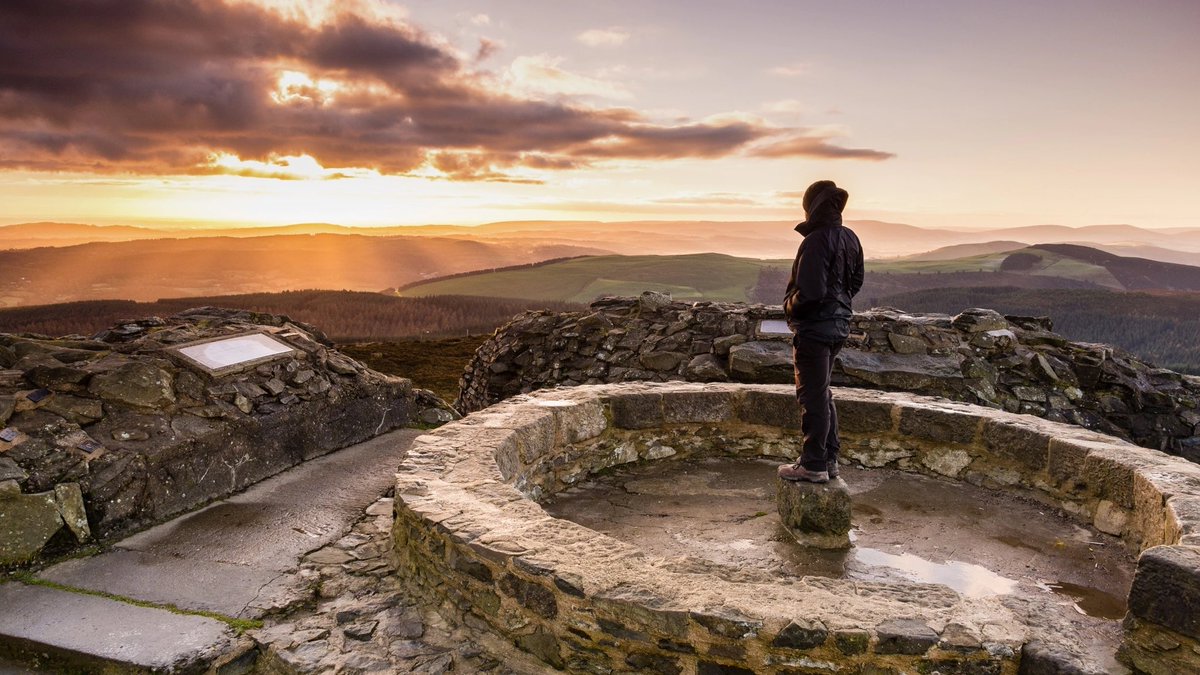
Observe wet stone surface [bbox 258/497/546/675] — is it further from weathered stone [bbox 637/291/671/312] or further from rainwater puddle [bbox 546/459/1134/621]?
weathered stone [bbox 637/291/671/312]

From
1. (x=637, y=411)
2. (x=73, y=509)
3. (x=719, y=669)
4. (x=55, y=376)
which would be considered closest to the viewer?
(x=719, y=669)

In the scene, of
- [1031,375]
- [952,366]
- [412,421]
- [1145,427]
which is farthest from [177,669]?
[1145,427]

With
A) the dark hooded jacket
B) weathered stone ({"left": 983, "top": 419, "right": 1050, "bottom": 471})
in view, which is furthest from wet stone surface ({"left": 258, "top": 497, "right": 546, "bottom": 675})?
weathered stone ({"left": 983, "top": 419, "right": 1050, "bottom": 471})

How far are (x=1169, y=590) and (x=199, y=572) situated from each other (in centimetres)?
547

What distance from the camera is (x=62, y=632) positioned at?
12.6 feet

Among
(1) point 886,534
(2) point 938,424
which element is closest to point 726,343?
(2) point 938,424

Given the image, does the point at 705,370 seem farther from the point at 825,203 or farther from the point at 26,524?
the point at 26,524

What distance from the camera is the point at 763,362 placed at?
9539 mm

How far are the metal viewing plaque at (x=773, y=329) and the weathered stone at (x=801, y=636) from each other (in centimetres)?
691

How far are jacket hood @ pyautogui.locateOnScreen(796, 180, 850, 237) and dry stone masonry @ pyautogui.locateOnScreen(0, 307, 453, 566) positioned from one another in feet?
16.8

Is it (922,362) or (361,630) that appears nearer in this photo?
(361,630)

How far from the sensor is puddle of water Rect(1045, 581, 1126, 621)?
14.3 feet

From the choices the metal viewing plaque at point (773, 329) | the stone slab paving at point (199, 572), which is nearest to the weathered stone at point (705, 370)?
the metal viewing plaque at point (773, 329)

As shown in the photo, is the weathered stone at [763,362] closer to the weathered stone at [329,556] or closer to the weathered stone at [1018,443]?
the weathered stone at [1018,443]
